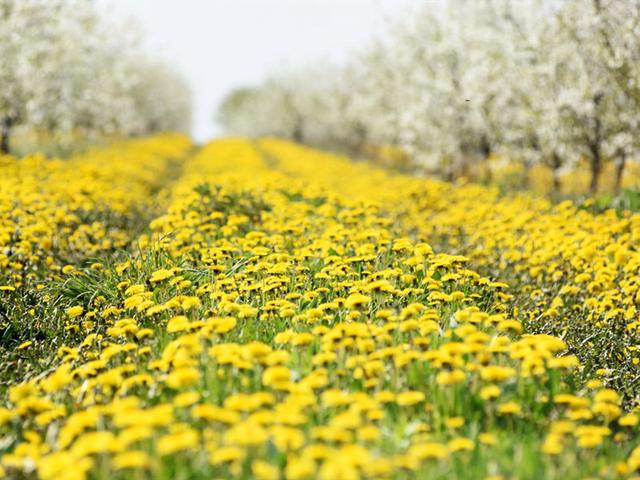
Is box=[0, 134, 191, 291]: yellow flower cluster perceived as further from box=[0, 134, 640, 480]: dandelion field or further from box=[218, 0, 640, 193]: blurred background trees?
box=[218, 0, 640, 193]: blurred background trees

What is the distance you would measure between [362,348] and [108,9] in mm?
25937

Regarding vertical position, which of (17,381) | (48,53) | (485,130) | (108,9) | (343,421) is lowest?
(17,381)

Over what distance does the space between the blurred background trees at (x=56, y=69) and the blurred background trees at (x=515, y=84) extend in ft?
32.1

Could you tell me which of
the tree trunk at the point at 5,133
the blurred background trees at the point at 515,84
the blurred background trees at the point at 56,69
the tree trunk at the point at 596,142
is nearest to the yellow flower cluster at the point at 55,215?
the blurred background trees at the point at 56,69

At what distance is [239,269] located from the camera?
6371mm

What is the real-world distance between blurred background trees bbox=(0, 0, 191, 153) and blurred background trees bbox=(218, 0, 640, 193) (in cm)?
979

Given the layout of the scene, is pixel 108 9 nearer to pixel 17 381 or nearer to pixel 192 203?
pixel 192 203

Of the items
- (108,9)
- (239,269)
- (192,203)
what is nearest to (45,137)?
(108,9)

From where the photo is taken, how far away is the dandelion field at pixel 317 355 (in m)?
2.92

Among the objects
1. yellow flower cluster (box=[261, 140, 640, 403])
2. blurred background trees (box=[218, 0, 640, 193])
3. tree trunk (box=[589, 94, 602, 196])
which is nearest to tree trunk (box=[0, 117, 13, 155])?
yellow flower cluster (box=[261, 140, 640, 403])

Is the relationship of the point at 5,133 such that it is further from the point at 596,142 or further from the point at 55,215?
the point at 596,142

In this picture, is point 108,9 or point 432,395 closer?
point 432,395

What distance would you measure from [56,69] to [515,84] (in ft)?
39.7

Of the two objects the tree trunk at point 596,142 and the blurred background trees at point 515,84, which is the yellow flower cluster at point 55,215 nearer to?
the blurred background trees at point 515,84
